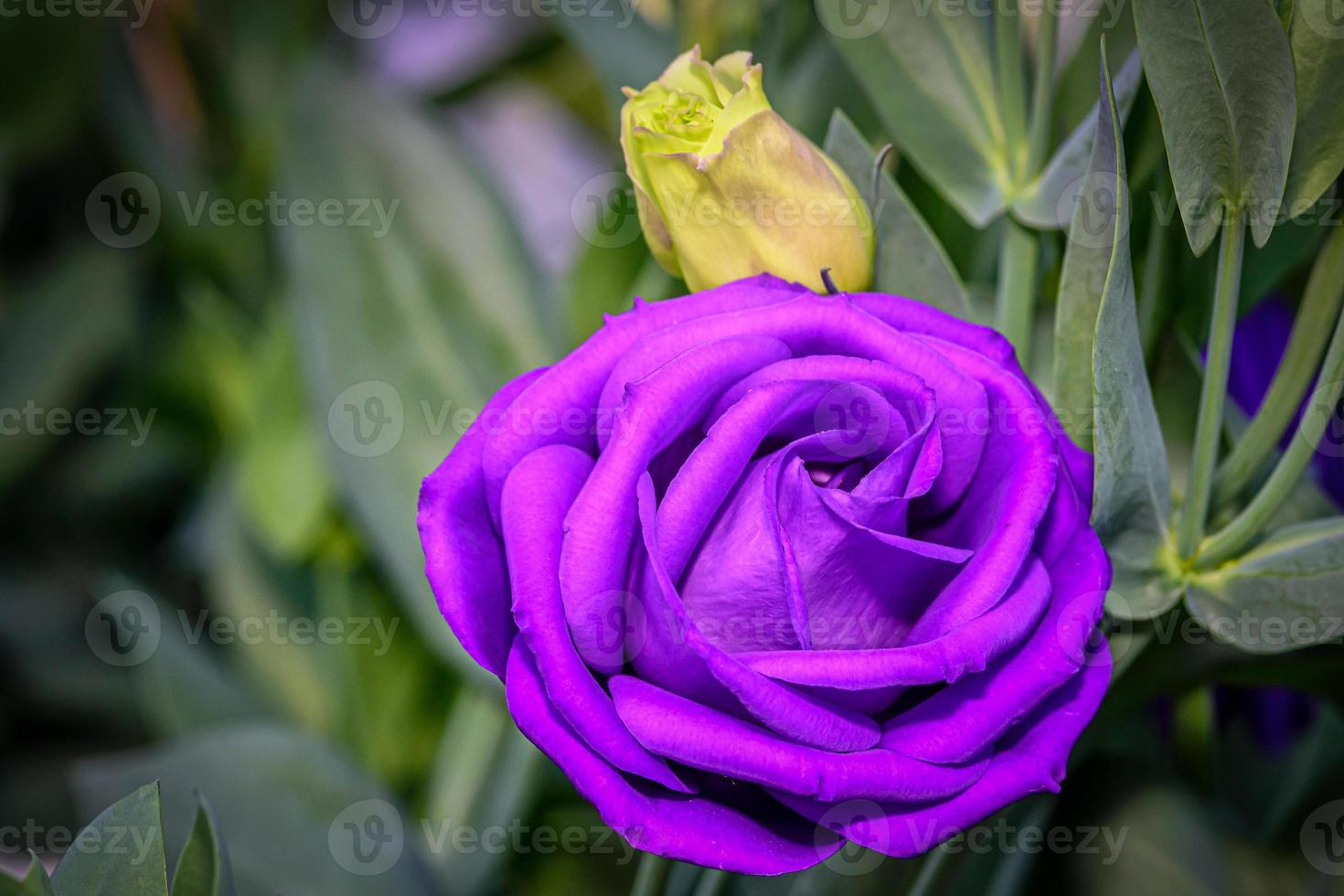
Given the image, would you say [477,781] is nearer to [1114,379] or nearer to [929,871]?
[929,871]


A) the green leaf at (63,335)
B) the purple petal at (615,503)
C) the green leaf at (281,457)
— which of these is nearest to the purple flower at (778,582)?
the purple petal at (615,503)

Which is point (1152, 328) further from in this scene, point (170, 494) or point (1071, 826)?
point (170, 494)

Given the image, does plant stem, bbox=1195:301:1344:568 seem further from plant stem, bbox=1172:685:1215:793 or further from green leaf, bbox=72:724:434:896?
green leaf, bbox=72:724:434:896

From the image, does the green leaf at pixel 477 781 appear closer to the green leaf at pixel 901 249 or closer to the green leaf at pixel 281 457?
the green leaf at pixel 281 457

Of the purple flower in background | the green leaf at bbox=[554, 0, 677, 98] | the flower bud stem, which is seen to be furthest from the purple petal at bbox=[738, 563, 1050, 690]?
the green leaf at bbox=[554, 0, 677, 98]

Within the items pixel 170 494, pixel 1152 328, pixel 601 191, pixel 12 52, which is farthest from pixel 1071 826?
pixel 12 52
